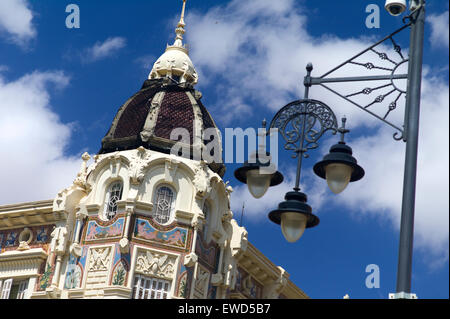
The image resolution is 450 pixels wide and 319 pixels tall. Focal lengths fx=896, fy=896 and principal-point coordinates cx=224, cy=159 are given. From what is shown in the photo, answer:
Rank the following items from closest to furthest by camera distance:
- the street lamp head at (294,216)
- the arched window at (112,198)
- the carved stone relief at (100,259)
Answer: the street lamp head at (294,216), the carved stone relief at (100,259), the arched window at (112,198)

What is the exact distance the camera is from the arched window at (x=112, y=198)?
99.6 feet

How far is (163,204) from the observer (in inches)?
1200

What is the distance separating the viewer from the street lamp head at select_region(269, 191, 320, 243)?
528 inches

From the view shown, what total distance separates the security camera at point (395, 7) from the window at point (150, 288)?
1689 centimetres

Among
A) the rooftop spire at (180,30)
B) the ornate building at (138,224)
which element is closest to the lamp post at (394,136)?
the ornate building at (138,224)

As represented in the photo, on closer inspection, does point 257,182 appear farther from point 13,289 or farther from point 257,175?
point 13,289

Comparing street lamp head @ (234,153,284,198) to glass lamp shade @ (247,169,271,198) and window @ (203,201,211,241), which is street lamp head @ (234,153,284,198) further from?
window @ (203,201,211,241)

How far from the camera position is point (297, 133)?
550 inches

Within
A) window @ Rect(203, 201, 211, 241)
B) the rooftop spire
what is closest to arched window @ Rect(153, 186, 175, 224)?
window @ Rect(203, 201, 211, 241)

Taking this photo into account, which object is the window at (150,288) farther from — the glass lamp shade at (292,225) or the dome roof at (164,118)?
the glass lamp shade at (292,225)

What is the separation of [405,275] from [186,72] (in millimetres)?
23258

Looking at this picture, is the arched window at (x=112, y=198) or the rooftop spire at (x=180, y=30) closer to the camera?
the arched window at (x=112, y=198)

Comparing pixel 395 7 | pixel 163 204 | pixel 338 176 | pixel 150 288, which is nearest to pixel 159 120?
pixel 163 204
